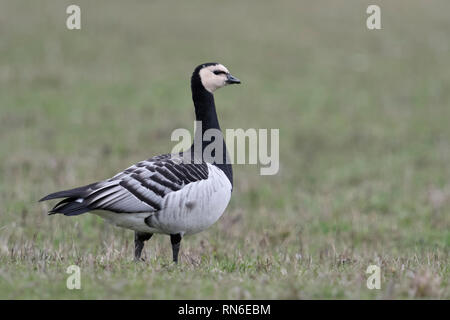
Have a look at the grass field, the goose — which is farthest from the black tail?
the grass field

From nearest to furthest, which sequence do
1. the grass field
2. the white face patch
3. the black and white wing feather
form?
the grass field
the black and white wing feather
the white face patch

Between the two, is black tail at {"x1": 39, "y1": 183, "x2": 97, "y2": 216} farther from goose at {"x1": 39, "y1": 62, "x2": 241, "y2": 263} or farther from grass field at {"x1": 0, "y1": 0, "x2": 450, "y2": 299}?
grass field at {"x1": 0, "y1": 0, "x2": 450, "y2": 299}

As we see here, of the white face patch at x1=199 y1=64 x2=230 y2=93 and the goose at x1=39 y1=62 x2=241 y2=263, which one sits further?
the white face patch at x1=199 y1=64 x2=230 y2=93

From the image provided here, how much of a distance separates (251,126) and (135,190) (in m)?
12.9

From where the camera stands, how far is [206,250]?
27.8 ft

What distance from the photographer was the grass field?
20.6ft

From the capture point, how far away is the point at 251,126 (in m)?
19.4

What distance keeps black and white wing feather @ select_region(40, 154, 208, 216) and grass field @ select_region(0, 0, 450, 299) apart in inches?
24.0

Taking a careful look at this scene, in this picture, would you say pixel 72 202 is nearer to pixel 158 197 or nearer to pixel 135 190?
pixel 135 190

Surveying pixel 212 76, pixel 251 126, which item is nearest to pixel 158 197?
pixel 212 76

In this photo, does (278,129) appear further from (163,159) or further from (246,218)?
(163,159)

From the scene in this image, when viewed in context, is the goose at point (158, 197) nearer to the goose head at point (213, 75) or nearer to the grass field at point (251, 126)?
the grass field at point (251, 126)

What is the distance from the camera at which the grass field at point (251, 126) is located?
6.29 meters

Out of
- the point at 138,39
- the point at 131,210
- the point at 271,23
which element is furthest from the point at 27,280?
the point at 271,23
